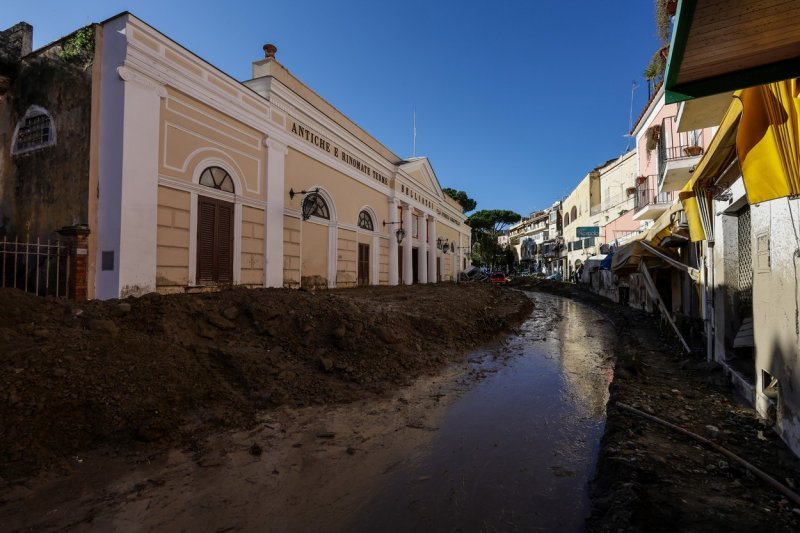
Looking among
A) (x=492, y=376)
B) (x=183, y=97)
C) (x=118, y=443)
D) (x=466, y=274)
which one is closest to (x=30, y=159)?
(x=183, y=97)

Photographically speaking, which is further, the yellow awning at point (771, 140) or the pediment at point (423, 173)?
the pediment at point (423, 173)

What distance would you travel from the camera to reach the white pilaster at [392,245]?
20.2 metres

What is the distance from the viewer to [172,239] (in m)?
8.95

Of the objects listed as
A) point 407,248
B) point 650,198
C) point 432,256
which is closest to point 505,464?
point 650,198

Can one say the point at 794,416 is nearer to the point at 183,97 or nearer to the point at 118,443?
the point at 118,443

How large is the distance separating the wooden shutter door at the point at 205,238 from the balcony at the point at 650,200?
665 inches

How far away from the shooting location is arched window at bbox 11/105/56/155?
883 centimetres

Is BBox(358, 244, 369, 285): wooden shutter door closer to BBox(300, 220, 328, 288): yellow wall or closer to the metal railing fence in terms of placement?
BBox(300, 220, 328, 288): yellow wall

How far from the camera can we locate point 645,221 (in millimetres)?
20250

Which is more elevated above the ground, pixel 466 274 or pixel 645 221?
pixel 645 221

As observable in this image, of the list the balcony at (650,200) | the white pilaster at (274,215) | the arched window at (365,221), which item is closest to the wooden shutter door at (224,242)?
A: the white pilaster at (274,215)

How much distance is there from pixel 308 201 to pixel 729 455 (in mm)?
12323

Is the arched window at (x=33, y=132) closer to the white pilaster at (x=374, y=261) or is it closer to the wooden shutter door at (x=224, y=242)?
the wooden shutter door at (x=224, y=242)

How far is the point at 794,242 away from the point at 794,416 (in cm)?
161
